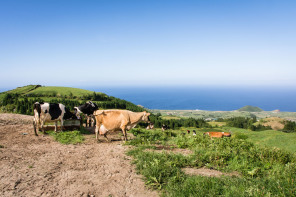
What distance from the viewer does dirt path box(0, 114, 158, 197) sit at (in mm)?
5855

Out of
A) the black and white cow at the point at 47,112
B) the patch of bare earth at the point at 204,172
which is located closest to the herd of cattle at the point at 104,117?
the black and white cow at the point at 47,112

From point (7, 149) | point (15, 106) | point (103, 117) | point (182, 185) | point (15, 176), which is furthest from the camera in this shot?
point (15, 106)

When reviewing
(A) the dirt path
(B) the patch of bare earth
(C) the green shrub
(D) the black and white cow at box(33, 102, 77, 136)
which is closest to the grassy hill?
(D) the black and white cow at box(33, 102, 77, 136)

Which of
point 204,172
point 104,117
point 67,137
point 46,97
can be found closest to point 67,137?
point 67,137

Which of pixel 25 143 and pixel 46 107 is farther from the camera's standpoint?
pixel 46 107

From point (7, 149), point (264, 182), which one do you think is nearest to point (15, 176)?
point (7, 149)

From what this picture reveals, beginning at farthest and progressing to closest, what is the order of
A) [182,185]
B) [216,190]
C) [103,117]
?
[103,117], [182,185], [216,190]

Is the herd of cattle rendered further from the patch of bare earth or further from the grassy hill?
the grassy hill

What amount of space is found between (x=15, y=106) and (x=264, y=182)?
51.2 metres

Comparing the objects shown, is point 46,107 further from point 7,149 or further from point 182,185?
point 182,185

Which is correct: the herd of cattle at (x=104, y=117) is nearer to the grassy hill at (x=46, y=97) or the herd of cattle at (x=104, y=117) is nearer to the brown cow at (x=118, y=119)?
the brown cow at (x=118, y=119)

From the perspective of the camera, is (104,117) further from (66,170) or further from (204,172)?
(204,172)

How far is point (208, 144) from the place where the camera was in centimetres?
1118

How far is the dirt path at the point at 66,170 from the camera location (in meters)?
5.86
